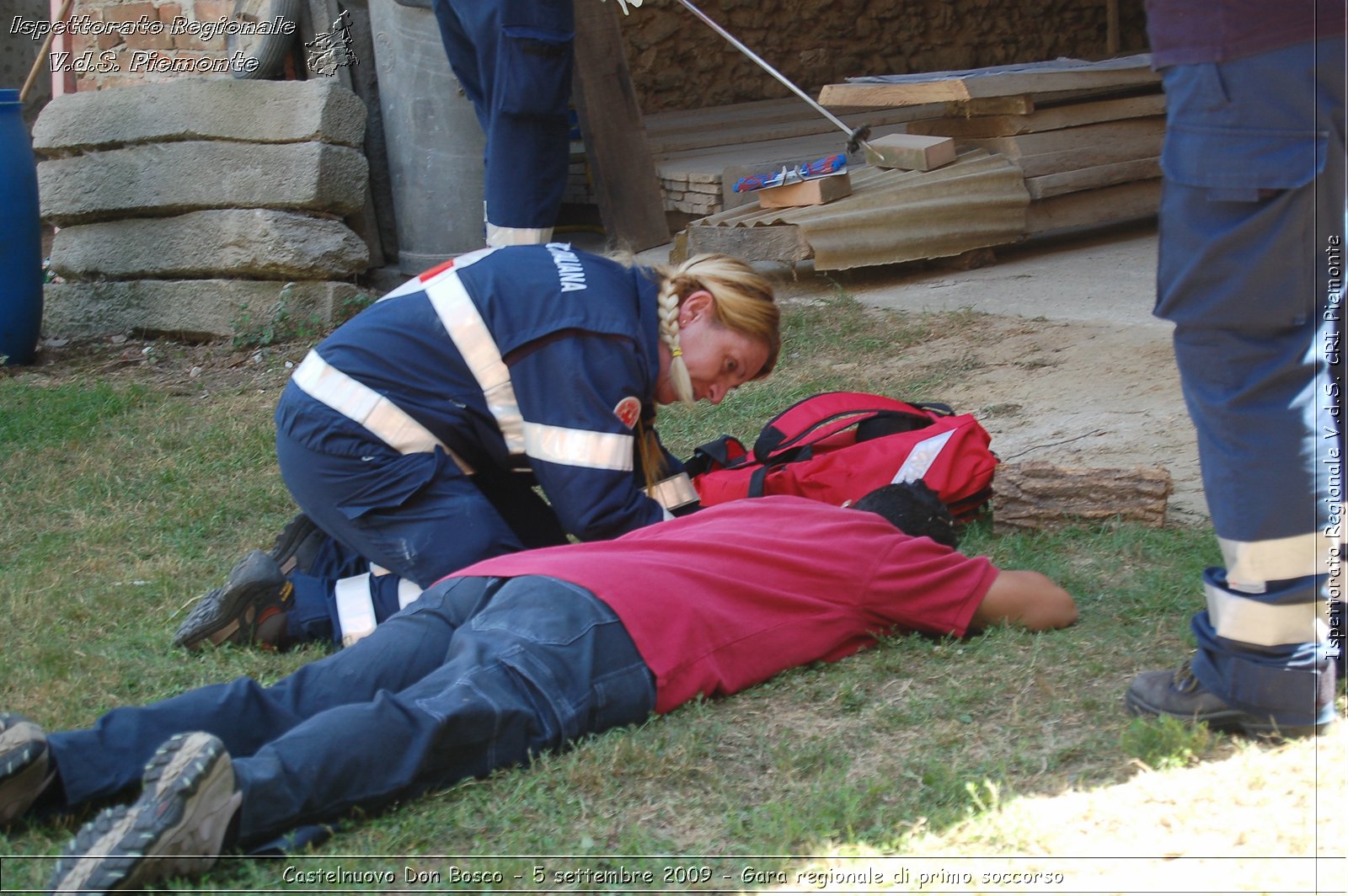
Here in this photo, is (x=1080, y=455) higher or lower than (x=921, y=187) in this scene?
lower

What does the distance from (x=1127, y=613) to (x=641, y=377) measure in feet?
3.90

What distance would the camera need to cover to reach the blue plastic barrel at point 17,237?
6.28 meters

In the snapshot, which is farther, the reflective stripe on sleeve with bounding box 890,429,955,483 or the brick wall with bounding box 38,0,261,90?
the brick wall with bounding box 38,0,261,90

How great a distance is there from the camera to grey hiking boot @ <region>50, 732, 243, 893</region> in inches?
69.9

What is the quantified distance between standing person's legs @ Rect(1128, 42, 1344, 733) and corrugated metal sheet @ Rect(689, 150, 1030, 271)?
4.00m

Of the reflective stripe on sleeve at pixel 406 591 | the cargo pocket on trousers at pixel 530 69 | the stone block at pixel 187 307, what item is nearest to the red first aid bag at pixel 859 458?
the reflective stripe on sleeve at pixel 406 591

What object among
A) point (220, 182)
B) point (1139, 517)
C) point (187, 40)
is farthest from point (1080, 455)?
point (187, 40)

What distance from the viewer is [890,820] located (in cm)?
202

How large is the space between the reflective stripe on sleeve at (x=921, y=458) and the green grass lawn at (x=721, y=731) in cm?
22

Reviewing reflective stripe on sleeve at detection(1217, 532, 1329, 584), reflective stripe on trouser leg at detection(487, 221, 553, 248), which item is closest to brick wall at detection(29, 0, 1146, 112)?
reflective stripe on trouser leg at detection(487, 221, 553, 248)

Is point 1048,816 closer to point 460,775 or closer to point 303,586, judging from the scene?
point 460,775

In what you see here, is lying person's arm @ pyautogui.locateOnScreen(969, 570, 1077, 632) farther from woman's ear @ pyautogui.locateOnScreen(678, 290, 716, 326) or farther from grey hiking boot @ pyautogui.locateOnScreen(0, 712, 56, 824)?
grey hiking boot @ pyautogui.locateOnScreen(0, 712, 56, 824)

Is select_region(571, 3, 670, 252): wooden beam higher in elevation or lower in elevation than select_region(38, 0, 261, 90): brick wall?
lower

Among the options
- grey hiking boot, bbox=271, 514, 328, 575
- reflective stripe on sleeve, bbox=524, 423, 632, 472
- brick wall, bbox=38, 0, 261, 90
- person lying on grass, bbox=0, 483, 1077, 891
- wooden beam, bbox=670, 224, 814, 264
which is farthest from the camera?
brick wall, bbox=38, 0, 261, 90
